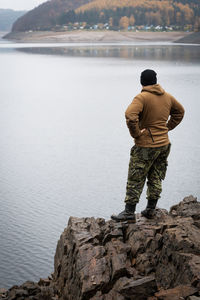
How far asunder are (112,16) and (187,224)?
132184mm

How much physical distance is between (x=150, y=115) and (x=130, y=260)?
136cm

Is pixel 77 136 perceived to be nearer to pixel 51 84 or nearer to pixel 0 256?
pixel 0 256

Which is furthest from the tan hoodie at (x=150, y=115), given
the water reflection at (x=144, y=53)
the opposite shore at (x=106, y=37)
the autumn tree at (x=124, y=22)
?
the autumn tree at (x=124, y=22)

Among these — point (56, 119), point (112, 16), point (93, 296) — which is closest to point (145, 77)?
point (93, 296)

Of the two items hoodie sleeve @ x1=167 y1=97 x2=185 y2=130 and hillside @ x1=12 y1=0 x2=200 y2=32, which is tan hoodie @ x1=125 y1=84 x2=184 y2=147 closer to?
hoodie sleeve @ x1=167 y1=97 x2=185 y2=130

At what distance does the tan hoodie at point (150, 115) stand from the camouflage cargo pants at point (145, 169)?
8cm

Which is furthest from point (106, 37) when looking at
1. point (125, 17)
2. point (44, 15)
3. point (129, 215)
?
point (129, 215)

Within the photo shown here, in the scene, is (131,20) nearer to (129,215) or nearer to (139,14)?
(139,14)

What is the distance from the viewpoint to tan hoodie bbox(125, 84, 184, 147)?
4082mm

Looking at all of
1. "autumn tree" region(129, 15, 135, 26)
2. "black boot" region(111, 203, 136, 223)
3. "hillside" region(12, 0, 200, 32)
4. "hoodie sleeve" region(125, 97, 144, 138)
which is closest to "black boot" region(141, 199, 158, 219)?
"black boot" region(111, 203, 136, 223)

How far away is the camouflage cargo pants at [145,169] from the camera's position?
14.1ft

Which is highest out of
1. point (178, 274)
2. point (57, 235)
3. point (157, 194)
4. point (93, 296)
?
point (157, 194)

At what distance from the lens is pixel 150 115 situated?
4.20m

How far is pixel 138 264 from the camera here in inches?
158
